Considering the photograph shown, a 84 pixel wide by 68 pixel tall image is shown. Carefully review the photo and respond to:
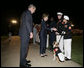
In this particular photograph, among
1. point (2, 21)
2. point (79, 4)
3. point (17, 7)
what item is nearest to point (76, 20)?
point (79, 4)

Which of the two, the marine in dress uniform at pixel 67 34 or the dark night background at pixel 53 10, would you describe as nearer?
the marine in dress uniform at pixel 67 34

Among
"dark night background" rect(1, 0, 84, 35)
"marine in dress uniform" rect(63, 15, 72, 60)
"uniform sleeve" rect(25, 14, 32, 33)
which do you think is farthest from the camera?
"dark night background" rect(1, 0, 84, 35)

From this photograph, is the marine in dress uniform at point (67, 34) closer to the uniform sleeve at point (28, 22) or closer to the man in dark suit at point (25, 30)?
the man in dark suit at point (25, 30)

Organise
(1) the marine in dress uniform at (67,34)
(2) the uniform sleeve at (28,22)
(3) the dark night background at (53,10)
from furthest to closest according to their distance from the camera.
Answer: (3) the dark night background at (53,10) < (1) the marine in dress uniform at (67,34) < (2) the uniform sleeve at (28,22)

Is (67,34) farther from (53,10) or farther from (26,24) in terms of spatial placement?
(53,10)

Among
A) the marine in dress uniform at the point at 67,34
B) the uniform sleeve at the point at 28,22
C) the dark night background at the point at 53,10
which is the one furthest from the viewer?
the dark night background at the point at 53,10

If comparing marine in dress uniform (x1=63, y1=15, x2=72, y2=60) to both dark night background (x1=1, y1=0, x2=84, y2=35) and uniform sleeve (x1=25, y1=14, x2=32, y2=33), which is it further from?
dark night background (x1=1, y1=0, x2=84, y2=35)

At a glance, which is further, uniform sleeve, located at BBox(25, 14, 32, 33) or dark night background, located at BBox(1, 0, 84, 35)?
dark night background, located at BBox(1, 0, 84, 35)

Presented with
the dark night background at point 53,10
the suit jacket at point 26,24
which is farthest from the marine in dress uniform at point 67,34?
the dark night background at point 53,10

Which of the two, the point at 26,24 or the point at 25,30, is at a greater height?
the point at 26,24

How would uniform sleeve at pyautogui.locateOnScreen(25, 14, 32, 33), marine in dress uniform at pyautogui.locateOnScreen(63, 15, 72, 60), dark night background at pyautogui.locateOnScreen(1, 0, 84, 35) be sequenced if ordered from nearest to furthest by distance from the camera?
uniform sleeve at pyautogui.locateOnScreen(25, 14, 32, 33)
marine in dress uniform at pyautogui.locateOnScreen(63, 15, 72, 60)
dark night background at pyautogui.locateOnScreen(1, 0, 84, 35)

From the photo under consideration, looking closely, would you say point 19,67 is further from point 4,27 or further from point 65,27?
point 4,27

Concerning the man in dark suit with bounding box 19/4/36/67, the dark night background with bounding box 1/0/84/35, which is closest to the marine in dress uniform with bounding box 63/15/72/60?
the man in dark suit with bounding box 19/4/36/67

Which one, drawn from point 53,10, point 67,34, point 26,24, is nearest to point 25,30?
point 26,24
